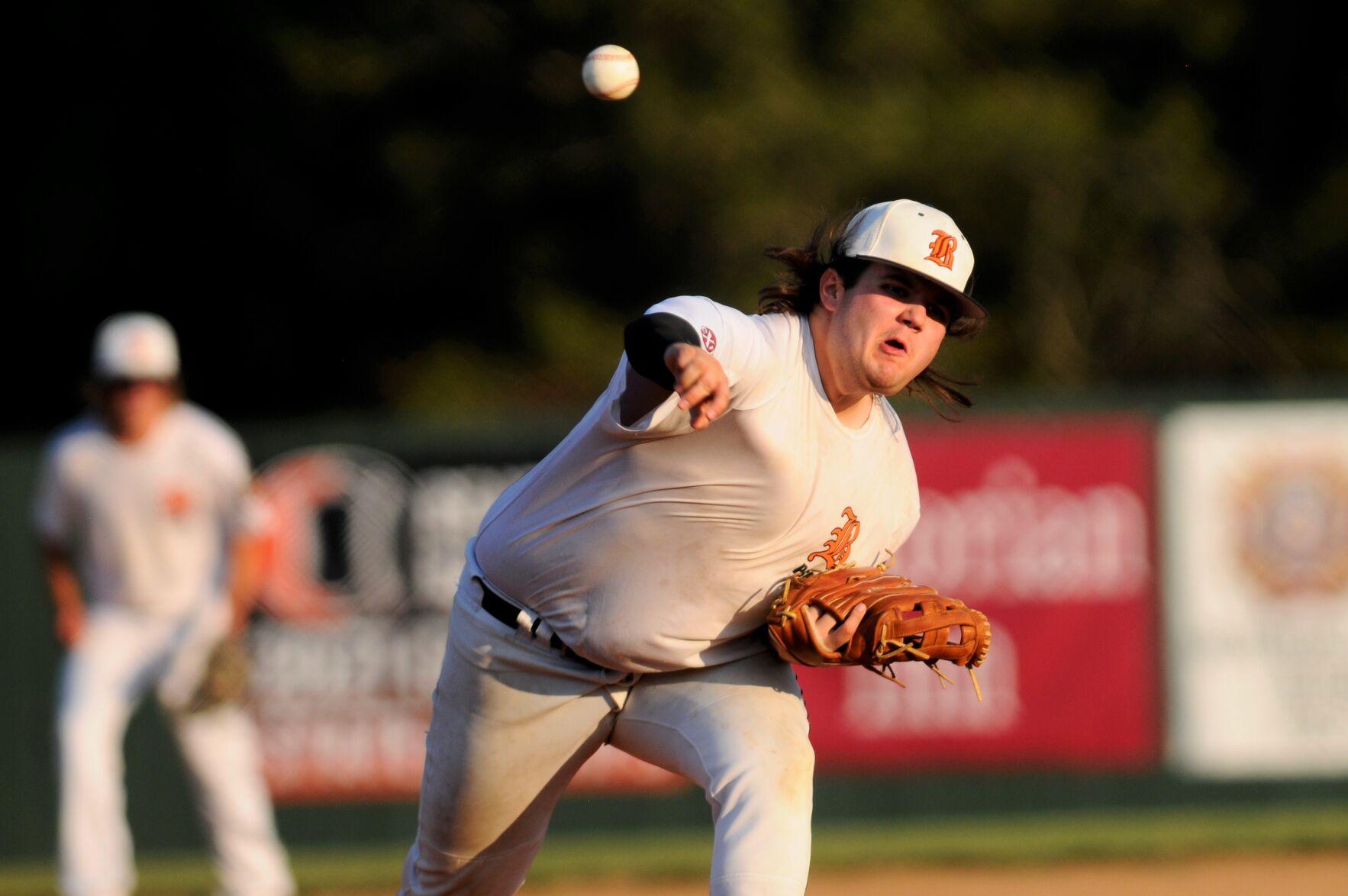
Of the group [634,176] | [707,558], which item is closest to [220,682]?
[707,558]

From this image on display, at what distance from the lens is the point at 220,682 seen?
281 inches

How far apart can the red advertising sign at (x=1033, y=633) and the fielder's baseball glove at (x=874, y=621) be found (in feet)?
15.5

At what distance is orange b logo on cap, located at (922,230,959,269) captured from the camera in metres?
4.18

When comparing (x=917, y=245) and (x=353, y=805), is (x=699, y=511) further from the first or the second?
(x=353, y=805)

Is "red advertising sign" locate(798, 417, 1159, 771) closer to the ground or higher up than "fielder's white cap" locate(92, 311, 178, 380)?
closer to the ground

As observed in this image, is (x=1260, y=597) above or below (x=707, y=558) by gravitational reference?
above

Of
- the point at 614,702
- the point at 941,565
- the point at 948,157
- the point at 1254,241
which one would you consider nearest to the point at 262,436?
the point at 941,565

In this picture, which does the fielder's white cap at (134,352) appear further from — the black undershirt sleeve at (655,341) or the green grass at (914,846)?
the black undershirt sleeve at (655,341)

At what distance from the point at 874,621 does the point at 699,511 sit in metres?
0.51

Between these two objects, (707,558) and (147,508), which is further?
(147,508)

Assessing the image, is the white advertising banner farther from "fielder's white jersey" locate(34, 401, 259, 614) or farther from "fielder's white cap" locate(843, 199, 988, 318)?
"fielder's white cap" locate(843, 199, 988, 318)

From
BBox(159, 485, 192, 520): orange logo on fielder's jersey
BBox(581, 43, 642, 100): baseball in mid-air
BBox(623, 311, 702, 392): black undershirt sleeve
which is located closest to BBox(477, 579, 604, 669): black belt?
BBox(623, 311, 702, 392): black undershirt sleeve

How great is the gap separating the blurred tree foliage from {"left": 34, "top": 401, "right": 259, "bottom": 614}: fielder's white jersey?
8061 millimetres

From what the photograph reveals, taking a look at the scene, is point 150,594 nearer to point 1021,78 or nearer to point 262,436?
point 262,436
